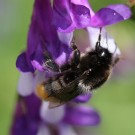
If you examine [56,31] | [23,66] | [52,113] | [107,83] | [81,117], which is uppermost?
[56,31]

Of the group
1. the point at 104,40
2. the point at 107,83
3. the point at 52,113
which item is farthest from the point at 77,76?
the point at 107,83

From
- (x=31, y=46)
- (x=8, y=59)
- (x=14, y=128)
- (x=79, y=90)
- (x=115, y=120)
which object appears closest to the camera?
(x=79, y=90)

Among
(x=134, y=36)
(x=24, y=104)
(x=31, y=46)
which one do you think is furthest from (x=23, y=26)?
(x=31, y=46)

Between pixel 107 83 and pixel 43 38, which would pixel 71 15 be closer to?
pixel 43 38

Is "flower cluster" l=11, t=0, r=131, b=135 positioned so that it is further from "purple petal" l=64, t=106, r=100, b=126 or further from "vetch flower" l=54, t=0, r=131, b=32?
"purple petal" l=64, t=106, r=100, b=126

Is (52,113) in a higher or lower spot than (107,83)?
higher

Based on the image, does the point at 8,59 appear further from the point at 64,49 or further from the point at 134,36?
the point at 64,49

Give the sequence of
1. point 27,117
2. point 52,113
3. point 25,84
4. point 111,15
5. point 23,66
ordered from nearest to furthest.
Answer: point 111,15, point 23,66, point 25,84, point 52,113, point 27,117
